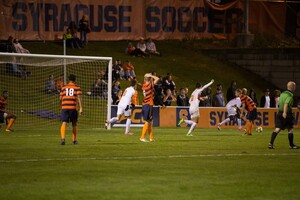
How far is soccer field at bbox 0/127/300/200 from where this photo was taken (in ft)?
44.0

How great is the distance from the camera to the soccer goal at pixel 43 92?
109ft

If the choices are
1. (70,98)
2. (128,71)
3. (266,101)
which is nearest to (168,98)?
(128,71)

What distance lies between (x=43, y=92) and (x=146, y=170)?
1839 centimetres

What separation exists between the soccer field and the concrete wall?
63.2 ft

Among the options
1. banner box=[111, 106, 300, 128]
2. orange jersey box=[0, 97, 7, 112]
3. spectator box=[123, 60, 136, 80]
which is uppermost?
spectator box=[123, 60, 136, 80]

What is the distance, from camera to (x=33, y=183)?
1430cm

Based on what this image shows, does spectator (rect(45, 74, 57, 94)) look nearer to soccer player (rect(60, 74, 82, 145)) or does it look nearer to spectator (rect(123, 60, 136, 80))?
spectator (rect(123, 60, 136, 80))

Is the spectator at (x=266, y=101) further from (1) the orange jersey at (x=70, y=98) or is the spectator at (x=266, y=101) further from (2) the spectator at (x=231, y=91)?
(1) the orange jersey at (x=70, y=98)

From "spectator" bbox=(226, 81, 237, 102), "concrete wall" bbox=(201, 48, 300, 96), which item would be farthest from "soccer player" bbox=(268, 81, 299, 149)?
"concrete wall" bbox=(201, 48, 300, 96)

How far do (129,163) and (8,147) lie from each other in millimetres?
5391

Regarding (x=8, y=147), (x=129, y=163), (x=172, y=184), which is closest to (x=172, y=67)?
(x=8, y=147)

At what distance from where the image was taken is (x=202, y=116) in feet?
122

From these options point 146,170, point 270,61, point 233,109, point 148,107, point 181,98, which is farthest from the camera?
point 270,61

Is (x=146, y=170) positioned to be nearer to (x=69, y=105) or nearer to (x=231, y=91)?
(x=69, y=105)
